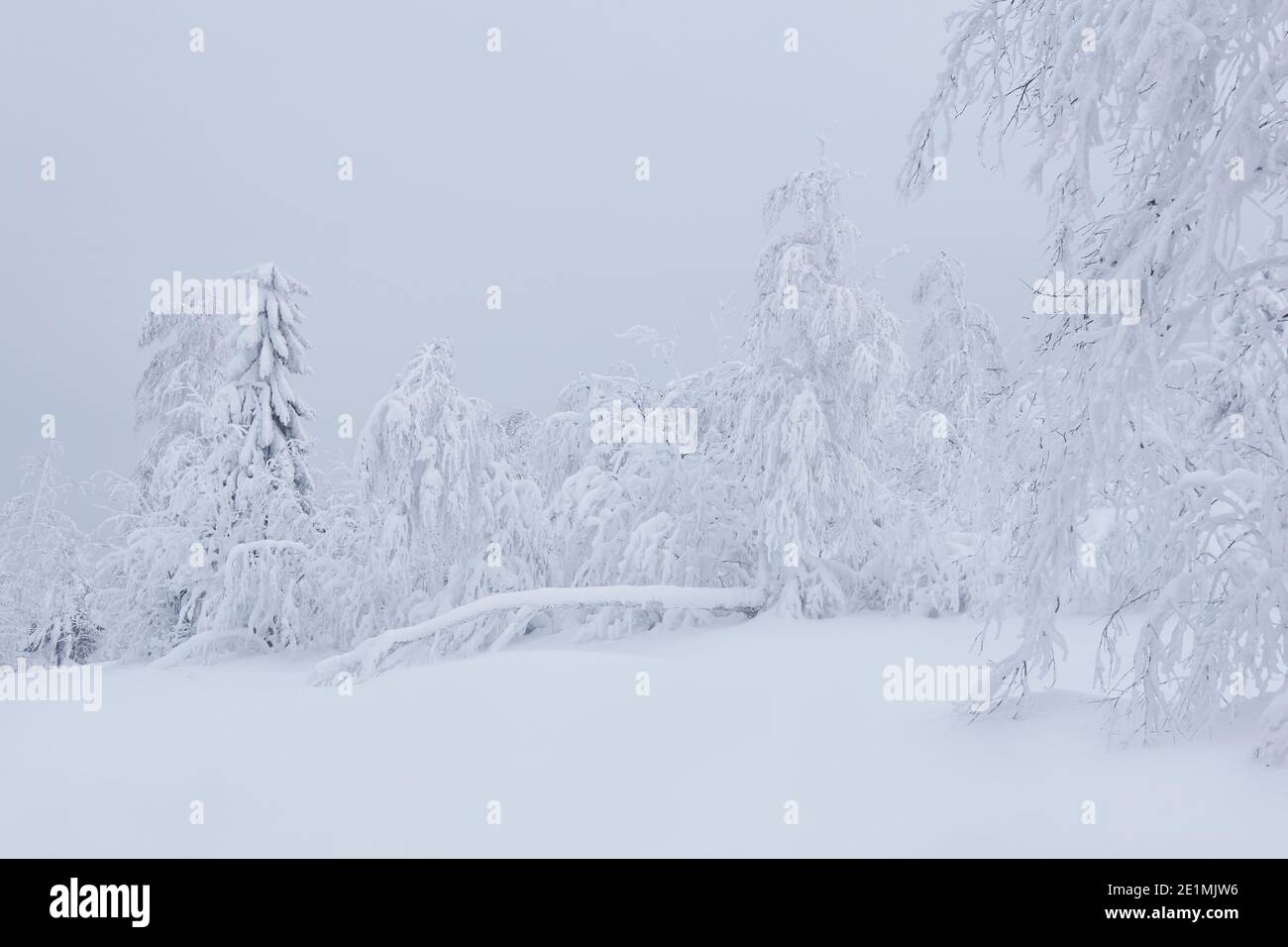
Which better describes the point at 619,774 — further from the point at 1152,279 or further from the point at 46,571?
the point at 46,571

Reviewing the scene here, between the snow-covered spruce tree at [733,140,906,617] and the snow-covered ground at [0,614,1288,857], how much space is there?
14.5 ft

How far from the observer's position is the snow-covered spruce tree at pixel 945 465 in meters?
5.50

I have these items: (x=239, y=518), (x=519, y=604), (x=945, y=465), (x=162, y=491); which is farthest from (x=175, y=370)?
(x=945, y=465)

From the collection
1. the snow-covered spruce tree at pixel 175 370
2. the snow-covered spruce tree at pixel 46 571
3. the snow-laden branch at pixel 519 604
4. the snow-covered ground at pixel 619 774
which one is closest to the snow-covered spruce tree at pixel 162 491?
the snow-covered spruce tree at pixel 175 370

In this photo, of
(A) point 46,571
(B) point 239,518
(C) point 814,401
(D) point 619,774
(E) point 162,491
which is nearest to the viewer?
(D) point 619,774

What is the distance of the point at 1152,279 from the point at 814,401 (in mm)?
9086

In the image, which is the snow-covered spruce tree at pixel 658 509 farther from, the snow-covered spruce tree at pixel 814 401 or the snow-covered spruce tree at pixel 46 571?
the snow-covered spruce tree at pixel 46 571

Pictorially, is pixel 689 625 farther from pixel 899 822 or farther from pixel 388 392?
pixel 899 822

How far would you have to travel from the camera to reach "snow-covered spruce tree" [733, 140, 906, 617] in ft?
43.1

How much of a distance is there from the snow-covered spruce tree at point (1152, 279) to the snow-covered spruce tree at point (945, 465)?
48 cm

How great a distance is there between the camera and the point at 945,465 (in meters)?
17.5
